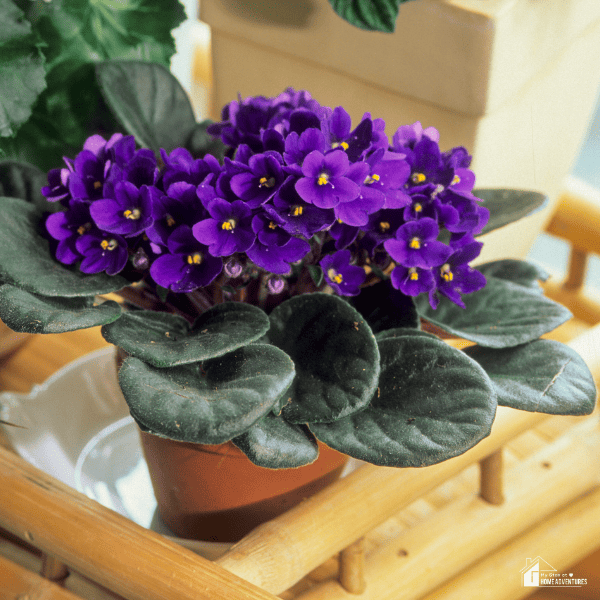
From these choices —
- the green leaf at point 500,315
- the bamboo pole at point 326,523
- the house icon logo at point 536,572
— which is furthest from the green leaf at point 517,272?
the house icon logo at point 536,572

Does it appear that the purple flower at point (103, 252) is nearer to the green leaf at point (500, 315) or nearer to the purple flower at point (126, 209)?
the purple flower at point (126, 209)

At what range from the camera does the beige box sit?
556 millimetres

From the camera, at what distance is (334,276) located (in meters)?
0.42

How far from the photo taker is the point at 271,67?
71 centimetres

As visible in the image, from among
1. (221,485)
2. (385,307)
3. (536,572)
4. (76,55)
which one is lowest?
(536,572)

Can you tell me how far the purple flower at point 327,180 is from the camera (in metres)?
0.36

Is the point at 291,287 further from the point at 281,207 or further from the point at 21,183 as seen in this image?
the point at 21,183

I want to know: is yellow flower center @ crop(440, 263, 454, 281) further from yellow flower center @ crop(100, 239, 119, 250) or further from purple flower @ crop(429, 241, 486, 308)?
yellow flower center @ crop(100, 239, 119, 250)

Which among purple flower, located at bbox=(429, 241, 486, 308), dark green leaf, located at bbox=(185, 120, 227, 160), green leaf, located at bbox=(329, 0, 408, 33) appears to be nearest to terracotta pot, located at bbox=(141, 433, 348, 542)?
purple flower, located at bbox=(429, 241, 486, 308)

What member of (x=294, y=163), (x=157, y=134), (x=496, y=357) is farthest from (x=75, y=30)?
(x=496, y=357)

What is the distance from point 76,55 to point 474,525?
0.56m

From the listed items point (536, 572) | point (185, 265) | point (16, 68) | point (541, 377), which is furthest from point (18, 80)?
point (536, 572)

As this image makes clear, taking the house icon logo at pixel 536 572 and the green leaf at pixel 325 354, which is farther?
the house icon logo at pixel 536 572

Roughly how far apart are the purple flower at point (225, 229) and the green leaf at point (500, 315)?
6.4 inches
